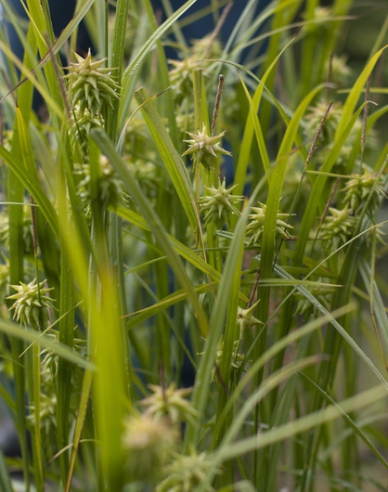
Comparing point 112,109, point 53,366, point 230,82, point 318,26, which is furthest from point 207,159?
point 318,26

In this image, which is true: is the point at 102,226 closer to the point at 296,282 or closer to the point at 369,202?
the point at 296,282

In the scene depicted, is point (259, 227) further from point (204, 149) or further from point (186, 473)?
point (186, 473)

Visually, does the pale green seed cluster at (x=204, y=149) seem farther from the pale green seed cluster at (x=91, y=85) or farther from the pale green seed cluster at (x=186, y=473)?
the pale green seed cluster at (x=186, y=473)

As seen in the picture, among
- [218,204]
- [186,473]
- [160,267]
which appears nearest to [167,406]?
[186,473]

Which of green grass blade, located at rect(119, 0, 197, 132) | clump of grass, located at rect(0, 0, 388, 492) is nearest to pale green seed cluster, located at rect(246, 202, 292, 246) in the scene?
clump of grass, located at rect(0, 0, 388, 492)

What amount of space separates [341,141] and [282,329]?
0.16 meters

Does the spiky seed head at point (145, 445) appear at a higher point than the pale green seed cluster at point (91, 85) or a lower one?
lower

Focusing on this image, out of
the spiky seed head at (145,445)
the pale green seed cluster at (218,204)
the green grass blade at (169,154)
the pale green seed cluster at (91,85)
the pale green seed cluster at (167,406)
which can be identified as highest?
the pale green seed cluster at (91,85)

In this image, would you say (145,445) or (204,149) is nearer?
(145,445)

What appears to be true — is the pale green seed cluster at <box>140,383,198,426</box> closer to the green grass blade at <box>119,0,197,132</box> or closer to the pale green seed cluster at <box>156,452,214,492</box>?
the pale green seed cluster at <box>156,452,214,492</box>

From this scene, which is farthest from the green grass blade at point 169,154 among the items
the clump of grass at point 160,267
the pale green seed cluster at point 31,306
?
the pale green seed cluster at point 31,306

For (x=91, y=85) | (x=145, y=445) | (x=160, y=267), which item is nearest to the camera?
(x=145, y=445)

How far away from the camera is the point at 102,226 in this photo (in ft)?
1.04

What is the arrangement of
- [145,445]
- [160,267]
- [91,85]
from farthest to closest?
[160,267] < [91,85] < [145,445]
